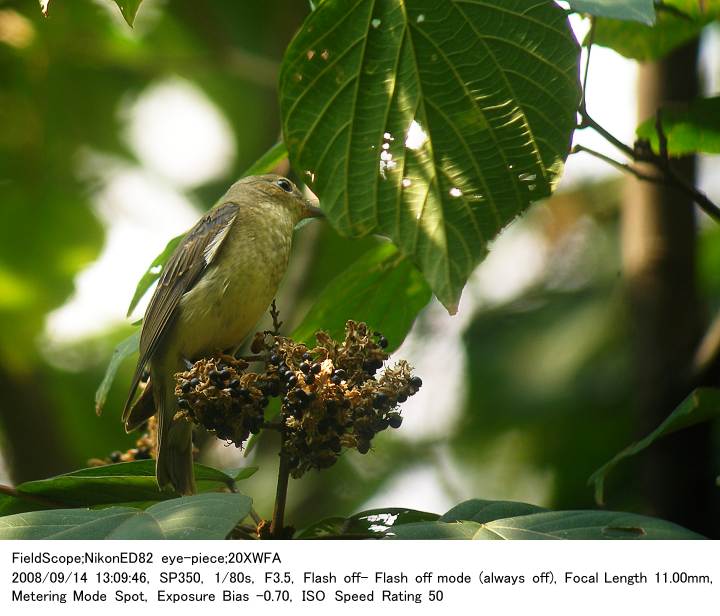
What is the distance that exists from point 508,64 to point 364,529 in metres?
1.46

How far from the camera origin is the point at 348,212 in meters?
3.15

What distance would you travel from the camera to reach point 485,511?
124 inches

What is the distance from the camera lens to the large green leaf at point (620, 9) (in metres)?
2.56

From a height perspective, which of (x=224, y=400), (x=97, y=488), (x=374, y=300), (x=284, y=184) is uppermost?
(x=284, y=184)

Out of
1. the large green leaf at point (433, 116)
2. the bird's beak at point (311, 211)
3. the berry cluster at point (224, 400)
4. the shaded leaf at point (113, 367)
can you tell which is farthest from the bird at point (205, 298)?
the large green leaf at point (433, 116)

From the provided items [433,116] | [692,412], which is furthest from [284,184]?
[692,412]

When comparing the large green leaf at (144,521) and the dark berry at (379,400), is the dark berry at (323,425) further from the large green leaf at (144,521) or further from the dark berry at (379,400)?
the large green leaf at (144,521)

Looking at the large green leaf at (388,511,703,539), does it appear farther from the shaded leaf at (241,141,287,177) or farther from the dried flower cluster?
the shaded leaf at (241,141,287,177)

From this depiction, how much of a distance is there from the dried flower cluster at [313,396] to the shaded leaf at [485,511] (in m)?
0.33

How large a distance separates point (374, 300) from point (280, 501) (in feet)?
3.55

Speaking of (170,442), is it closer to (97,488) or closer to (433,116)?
(97,488)

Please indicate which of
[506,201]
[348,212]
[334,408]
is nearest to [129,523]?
[334,408]

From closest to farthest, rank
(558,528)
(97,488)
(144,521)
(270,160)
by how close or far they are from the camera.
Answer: (144,521) → (558,528) → (97,488) → (270,160)

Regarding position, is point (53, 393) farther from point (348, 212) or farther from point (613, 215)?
point (348, 212)
